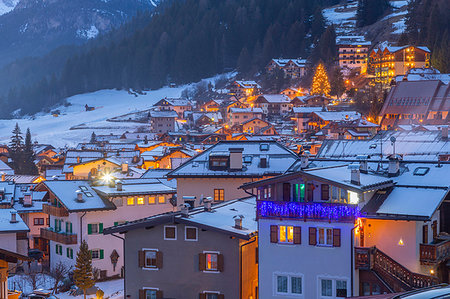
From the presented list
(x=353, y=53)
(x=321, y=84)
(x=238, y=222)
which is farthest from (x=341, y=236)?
(x=353, y=53)

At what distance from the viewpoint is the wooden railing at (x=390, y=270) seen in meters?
22.8

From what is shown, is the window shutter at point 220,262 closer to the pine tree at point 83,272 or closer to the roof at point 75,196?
the pine tree at point 83,272

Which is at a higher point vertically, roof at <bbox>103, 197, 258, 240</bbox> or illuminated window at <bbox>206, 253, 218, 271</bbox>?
roof at <bbox>103, 197, 258, 240</bbox>

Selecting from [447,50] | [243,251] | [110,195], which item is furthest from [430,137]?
[447,50]

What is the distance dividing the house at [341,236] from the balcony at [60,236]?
64.7 ft

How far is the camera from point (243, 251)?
90.4ft

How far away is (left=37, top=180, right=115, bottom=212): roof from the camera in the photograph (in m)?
42.7

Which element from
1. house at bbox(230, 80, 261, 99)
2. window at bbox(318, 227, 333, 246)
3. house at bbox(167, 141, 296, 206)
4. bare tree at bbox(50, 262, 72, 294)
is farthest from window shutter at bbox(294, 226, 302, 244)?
house at bbox(230, 80, 261, 99)

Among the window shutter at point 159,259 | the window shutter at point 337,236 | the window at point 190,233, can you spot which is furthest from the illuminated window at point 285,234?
the window shutter at point 159,259

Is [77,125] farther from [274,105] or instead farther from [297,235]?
[297,235]

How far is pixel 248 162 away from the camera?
43.3 m

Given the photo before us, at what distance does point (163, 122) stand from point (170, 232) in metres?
124

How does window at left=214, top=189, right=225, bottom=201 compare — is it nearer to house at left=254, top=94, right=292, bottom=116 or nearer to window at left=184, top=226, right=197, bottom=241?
window at left=184, top=226, right=197, bottom=241

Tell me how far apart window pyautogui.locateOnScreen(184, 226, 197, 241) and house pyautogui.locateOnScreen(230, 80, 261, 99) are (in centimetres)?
14374
